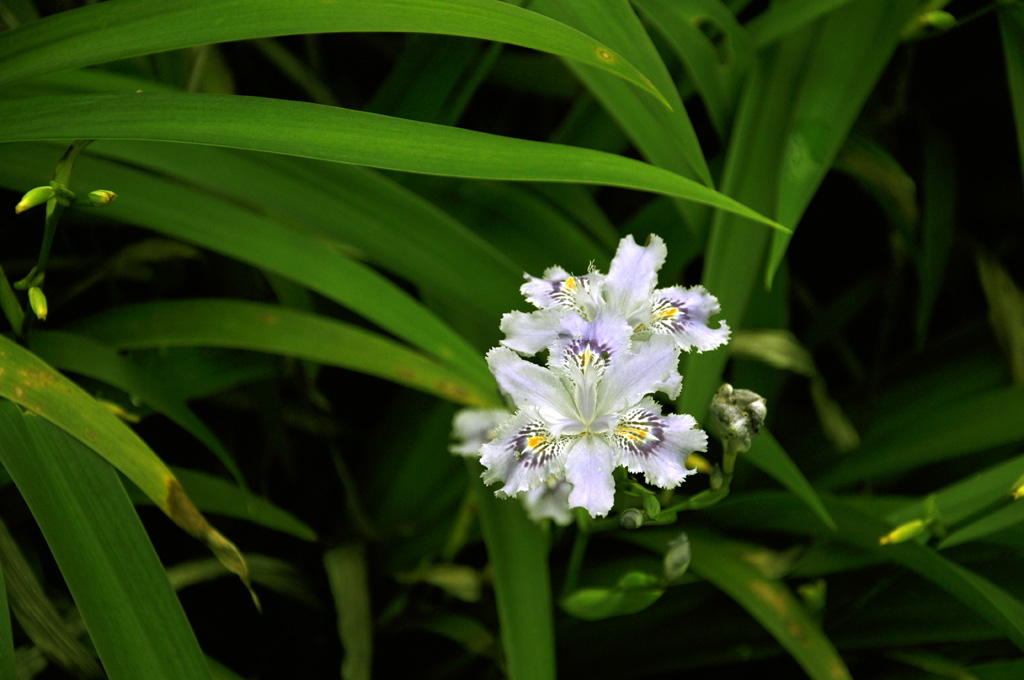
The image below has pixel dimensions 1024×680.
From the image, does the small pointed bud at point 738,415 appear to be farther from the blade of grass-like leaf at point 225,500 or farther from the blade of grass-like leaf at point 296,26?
the blade of grass-like leaf at point 225,500

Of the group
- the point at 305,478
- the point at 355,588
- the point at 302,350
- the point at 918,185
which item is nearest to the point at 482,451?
the point at 302,350

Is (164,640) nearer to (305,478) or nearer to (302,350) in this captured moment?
(302,350)

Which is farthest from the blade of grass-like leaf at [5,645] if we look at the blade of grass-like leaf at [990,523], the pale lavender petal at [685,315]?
the blade of grass-like leaf at [990,523]

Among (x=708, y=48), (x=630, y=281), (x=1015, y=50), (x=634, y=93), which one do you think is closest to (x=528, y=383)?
(x=630, y=281)

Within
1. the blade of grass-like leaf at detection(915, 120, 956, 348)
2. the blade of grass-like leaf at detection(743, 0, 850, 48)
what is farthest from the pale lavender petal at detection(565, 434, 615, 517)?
the blade of grass-like leaf at detection(915, 120, 956, 348)

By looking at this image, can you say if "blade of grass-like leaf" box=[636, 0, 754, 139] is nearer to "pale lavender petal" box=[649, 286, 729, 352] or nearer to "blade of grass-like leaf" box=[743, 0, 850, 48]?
"blade of grass-like leaf" box=[743, 0, 850, 48]

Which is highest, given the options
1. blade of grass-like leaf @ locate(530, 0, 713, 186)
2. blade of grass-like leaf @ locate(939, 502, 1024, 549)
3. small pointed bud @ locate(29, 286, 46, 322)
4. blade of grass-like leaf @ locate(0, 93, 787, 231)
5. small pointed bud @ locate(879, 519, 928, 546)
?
blade of grass-like leaf @ locate(530, 0, 713, 186)
